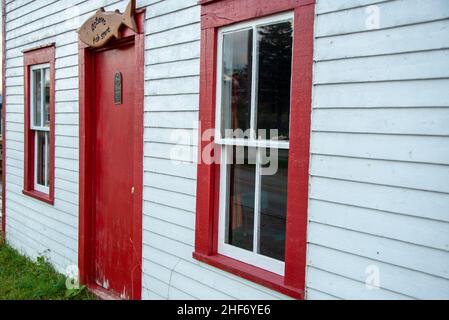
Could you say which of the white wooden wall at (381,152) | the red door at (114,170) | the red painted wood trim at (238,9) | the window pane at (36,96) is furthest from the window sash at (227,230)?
the window pane at (36,96)

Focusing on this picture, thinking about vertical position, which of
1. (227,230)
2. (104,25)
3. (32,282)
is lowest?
(32,282)

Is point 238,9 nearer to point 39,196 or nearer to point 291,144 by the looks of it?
point 291,144

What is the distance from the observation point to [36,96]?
19.2 ft

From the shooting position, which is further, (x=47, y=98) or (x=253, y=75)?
(x=47, y=98)

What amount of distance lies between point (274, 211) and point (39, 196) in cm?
375

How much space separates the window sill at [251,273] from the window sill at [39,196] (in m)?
2.77

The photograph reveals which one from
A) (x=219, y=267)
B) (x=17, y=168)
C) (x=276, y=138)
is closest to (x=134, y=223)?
(x=219, y=267)

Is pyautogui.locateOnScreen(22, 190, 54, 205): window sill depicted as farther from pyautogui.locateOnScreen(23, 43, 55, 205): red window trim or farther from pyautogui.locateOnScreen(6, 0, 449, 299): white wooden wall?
pyautogui.locateOnScreen(6, 0, 449, 299): white wooden wall

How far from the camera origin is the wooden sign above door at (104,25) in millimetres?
3852

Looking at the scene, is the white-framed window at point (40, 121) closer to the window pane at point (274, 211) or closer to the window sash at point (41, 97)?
the window sash at point (41, 97)

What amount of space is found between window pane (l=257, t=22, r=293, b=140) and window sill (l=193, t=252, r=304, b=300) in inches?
34.4

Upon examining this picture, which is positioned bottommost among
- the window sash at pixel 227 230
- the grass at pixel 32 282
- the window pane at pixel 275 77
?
the grass at pixel 32 282

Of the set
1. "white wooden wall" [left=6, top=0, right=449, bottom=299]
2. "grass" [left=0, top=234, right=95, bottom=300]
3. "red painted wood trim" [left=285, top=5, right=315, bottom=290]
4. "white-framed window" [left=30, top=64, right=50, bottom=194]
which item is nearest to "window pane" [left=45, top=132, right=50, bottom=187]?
"white-framed window" [left=30, top=64, right=50, bottom=194]

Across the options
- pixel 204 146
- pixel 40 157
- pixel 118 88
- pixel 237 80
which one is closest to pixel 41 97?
pixel 40 157
